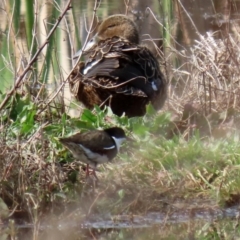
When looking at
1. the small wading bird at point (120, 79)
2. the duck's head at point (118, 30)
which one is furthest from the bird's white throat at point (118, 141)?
the duck's head at point (118, 30)

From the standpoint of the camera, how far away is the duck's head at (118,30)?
841cm

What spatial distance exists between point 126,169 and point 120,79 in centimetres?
129

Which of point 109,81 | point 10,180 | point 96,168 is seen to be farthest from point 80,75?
point 10,180

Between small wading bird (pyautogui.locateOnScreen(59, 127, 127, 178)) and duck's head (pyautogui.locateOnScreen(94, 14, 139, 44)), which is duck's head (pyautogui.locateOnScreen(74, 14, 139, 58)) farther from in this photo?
small wading bird (pyautogui.locateOnScreen(59, 127, 127, 178))

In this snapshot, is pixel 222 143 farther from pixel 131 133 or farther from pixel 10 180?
pixel 10 180

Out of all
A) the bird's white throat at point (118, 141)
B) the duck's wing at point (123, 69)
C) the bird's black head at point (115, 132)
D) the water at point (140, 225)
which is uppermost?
the duck's wing at point (123, 69)

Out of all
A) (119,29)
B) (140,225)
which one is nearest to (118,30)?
(119,29)

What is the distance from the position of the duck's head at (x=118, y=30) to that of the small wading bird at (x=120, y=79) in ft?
1.65

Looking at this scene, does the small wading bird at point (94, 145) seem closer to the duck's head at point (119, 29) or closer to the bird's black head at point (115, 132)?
the bird's black head at point (115, 132)

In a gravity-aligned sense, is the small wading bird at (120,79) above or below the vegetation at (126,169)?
above

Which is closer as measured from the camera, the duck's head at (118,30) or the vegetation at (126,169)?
the vegetation at (126,169)

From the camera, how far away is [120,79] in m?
7.35

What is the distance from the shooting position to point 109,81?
24.1 ft

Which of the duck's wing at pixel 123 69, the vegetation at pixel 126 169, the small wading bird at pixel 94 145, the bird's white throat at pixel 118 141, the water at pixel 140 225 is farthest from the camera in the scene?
the duck's wing at pixel 123 69
